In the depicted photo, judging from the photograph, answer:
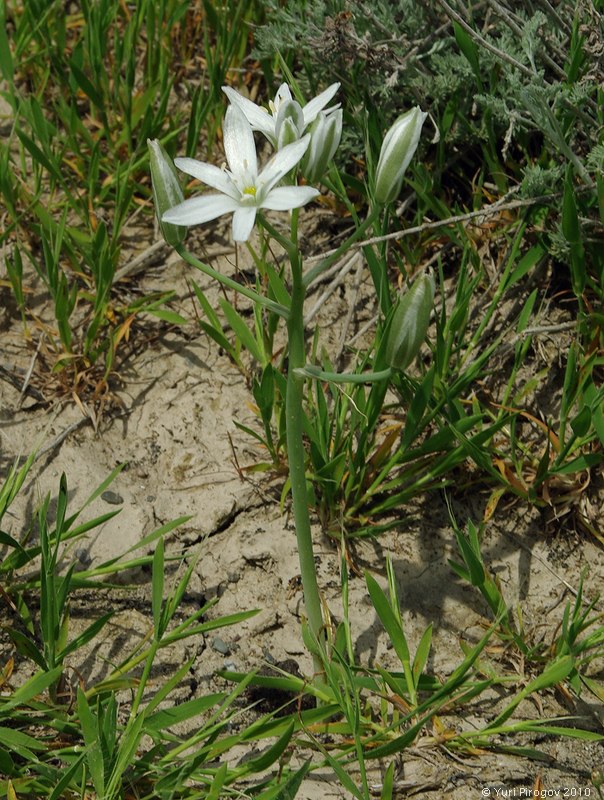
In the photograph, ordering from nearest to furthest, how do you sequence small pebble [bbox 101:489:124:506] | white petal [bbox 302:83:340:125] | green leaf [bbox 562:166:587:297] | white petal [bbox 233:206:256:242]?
white petal [bbox 233:206:256:242]
white petal [bbox 302:83:340:125]
green leaf [bbox 562:166:587:297]
small pebble [bbox 101:489:124:506]

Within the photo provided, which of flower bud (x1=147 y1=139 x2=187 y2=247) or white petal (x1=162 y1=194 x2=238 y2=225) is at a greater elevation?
flower bud (x1=147 y1=139 x2=187 y2=247)

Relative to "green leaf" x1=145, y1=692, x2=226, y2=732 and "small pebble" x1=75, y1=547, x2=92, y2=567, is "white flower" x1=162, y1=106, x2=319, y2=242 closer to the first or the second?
"green leaf" x1=145, y1=692, x2=226, y2=732

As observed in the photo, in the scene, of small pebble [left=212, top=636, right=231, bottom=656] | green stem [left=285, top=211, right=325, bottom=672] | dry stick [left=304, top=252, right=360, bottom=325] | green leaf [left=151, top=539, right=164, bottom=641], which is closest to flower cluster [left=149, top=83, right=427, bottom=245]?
green stem [left=285, top=211, right=325, bottom=672]

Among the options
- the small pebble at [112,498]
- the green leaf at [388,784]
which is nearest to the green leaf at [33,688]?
the small pebble at [112,498]

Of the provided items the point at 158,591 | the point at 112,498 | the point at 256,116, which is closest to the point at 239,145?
the point at 256,116

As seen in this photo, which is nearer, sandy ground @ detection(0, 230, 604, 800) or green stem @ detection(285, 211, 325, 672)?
green stem @ detection(285, 211, 325, 672)

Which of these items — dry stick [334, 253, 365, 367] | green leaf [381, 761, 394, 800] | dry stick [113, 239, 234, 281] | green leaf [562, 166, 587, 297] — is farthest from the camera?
dry stick [113, 239, 234, 281]

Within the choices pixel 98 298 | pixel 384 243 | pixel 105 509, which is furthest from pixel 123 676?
pixel 384 243

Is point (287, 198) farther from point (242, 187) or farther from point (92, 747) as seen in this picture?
point (92, 747)
